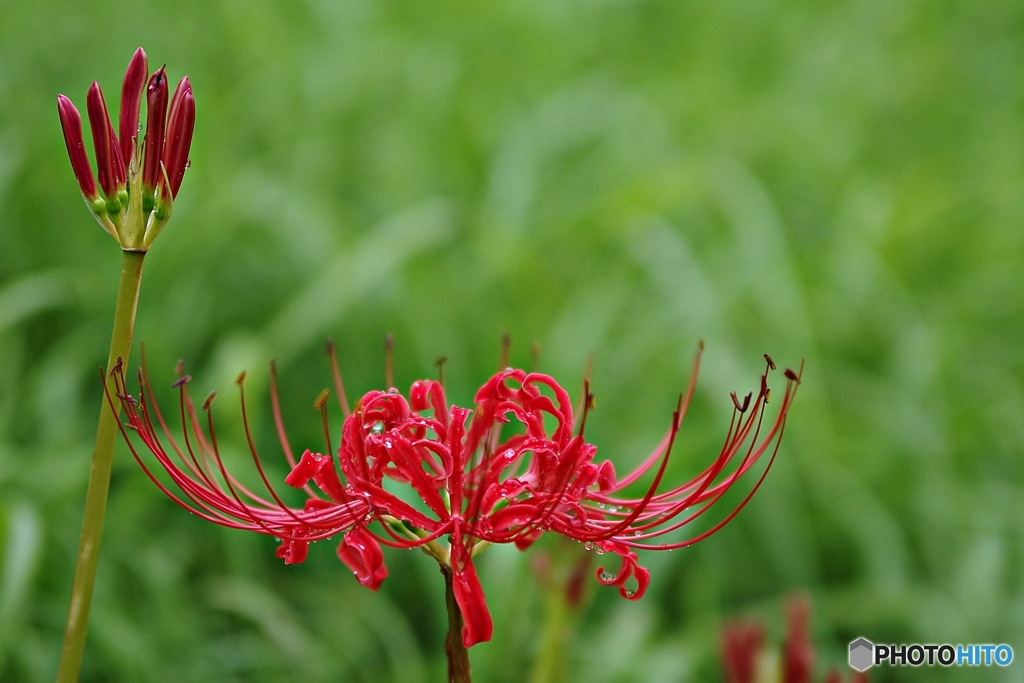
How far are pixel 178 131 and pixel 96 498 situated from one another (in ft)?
0.83

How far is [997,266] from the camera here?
3.02 m

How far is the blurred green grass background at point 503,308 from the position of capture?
1859 mm

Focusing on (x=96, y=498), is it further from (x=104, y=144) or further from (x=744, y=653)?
(x=744, y=653)

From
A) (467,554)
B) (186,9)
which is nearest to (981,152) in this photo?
(186,9)

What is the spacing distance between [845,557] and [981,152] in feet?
7.20

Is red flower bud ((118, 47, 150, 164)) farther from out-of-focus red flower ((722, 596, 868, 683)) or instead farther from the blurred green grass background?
the blurred green grass background

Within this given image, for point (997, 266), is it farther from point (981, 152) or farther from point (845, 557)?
point (845, 557)

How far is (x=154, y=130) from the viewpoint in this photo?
0.62m

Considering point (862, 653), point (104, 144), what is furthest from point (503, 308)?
point (104, 144)

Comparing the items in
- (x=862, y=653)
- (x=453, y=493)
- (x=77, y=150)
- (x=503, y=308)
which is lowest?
(x=862, y=653)

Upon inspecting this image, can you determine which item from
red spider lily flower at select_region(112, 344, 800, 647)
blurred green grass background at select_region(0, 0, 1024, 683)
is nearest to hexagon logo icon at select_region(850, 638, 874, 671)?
blurred green grass background at select_region(0, 0, 1024, 683)

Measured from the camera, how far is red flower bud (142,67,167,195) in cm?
62

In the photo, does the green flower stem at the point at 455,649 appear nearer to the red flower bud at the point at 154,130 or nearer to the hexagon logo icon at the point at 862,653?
the red flower bud at the point at 154,130

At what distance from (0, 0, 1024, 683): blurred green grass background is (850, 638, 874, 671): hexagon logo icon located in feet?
0.87
